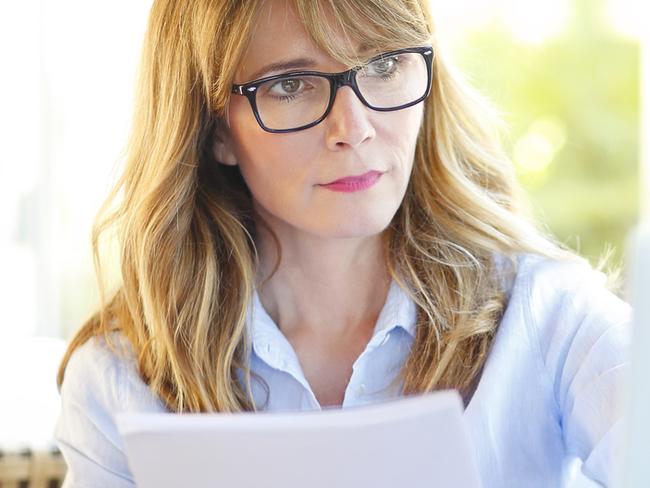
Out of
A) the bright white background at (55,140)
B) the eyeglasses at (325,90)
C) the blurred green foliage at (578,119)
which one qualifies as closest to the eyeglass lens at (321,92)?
the eyeglasses at (325,90)

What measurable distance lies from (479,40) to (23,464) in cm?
418

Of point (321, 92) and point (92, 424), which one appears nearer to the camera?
point (321, 92)

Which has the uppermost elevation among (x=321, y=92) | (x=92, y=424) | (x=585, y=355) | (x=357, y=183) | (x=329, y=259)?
(x=321, y=92)

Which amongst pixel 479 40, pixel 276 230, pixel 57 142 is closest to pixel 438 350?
pixel 276 230

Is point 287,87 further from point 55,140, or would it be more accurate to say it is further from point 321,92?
point 55,140

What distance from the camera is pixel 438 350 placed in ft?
5.27

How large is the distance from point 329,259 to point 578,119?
4.24 metres

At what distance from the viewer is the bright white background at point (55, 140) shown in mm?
3449

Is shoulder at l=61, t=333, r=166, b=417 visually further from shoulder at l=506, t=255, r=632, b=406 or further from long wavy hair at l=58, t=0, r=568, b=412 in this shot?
shoulder at l=506, t=255, r=632, b=406

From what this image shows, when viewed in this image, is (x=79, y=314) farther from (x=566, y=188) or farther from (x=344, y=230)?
(x=566, y=188)

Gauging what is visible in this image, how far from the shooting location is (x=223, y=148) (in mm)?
1739

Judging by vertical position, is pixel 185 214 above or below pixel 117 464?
above

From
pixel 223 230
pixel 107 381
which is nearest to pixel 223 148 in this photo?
pixel 223 230

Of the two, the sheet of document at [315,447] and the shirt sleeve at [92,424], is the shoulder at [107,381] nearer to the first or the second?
the shirt sleeve at [92,424]
